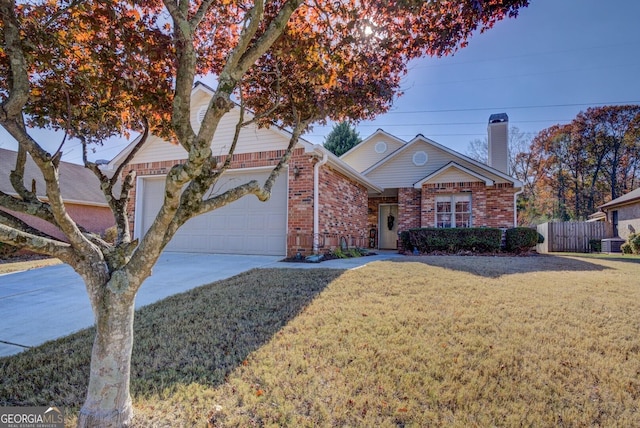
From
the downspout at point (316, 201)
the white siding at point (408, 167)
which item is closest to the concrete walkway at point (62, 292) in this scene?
the downspout at point (316, 201)

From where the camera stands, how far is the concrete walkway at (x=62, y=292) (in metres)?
4.14

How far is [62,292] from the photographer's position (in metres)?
5.91

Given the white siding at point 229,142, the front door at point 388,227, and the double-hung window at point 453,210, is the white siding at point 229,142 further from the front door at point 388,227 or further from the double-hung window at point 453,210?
the front door at point 388,227

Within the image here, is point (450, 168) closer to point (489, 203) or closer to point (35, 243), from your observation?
point (489, 203)

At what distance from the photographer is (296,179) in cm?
948

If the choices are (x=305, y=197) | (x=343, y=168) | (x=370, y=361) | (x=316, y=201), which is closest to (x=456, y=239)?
(x=343, y=168)

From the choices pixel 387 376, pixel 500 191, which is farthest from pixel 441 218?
pixel 387 376

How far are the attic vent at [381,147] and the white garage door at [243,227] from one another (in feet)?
37.4

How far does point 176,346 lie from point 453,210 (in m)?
13.6

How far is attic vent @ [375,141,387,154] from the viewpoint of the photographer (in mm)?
19938

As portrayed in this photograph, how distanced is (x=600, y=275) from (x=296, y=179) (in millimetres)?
7664

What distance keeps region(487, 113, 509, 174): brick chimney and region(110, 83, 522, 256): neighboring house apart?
195 mm

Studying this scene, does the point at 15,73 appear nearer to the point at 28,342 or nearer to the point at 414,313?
the point at 28,342

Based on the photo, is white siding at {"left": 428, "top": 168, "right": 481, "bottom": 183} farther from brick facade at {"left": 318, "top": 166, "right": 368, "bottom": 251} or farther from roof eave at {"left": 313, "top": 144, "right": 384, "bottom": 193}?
brick facade at {"left": 318, "top": 166, "right": 368, "bottom": 251}
